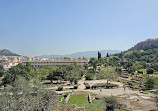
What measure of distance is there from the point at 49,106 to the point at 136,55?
148866 mm

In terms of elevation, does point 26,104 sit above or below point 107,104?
above

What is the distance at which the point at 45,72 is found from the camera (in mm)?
53844

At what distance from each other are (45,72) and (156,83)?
40713 mm

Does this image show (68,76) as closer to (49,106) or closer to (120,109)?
(120,109)

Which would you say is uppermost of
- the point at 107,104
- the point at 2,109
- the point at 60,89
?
the point at 2,109

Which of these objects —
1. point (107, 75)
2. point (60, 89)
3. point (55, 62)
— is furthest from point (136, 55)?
point (60, 89)

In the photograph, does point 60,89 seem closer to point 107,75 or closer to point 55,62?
point 107,75

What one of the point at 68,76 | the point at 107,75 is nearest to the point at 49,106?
the point at 68,76

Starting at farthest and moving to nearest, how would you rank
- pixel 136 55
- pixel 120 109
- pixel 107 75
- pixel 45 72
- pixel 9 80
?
pixel 136 55, pixel 45 72, pixel 107 75, pixel 9 80, pixel 120 109

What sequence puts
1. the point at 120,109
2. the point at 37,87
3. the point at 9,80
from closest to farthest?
the point at 120,109, the point at 37,87, the point at 9,80

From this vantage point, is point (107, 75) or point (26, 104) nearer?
point (26, 104)

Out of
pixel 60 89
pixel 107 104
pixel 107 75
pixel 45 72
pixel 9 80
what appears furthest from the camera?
pixel 45 72

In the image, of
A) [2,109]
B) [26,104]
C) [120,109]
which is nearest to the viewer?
[2,109]

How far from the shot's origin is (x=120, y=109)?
70.7ft
